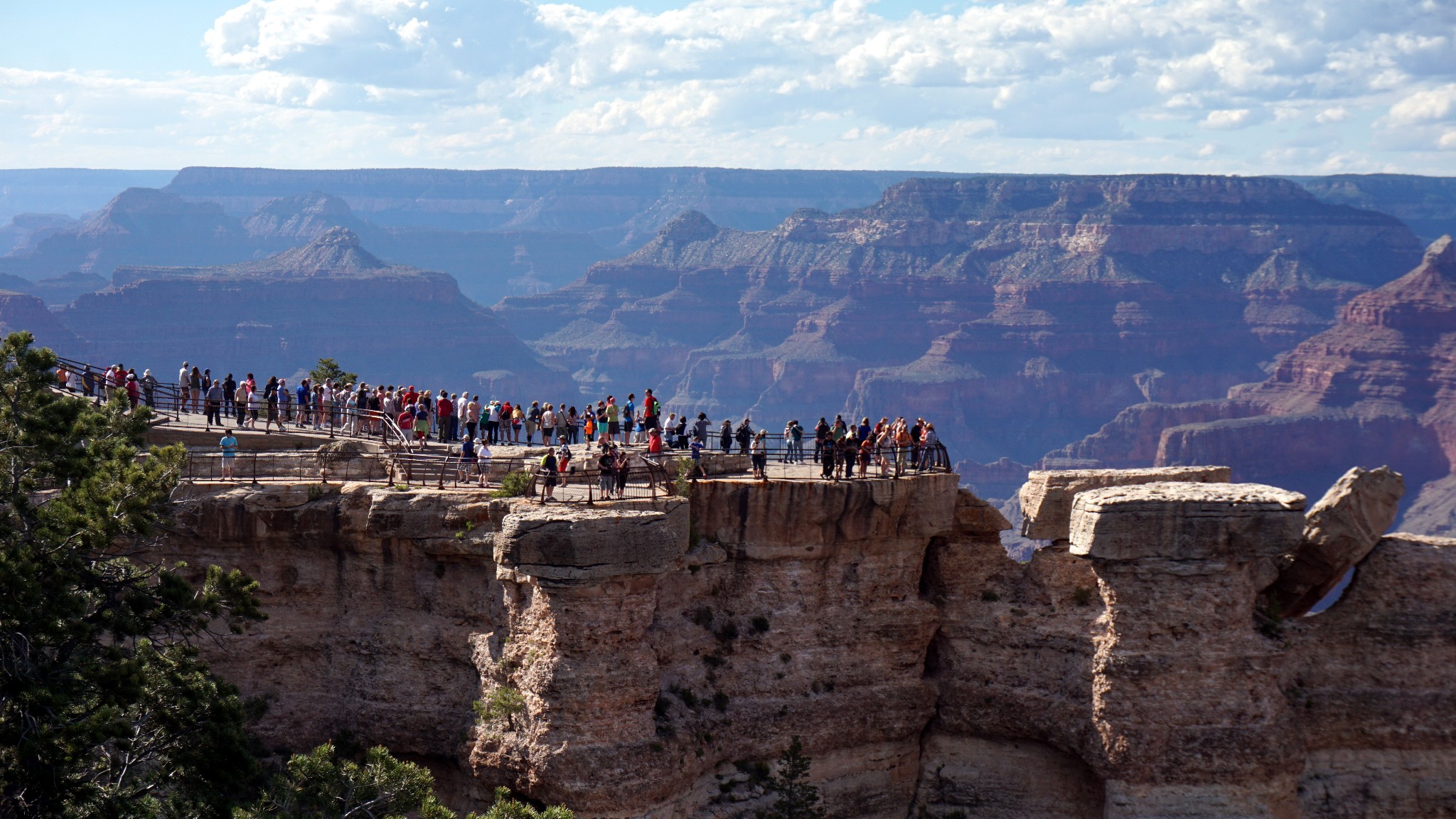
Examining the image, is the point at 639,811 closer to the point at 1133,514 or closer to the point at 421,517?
the point at 421,517

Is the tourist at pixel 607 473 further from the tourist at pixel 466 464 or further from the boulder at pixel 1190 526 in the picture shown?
the boulder at pixel 1190 526

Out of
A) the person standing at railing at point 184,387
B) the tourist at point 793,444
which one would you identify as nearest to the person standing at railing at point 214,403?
the person standing at railing at point 184,387

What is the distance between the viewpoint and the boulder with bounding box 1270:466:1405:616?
50.0 m

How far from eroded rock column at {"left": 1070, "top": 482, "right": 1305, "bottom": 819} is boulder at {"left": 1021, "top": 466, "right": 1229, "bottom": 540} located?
3.42 meters

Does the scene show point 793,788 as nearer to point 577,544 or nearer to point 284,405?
point 577,544

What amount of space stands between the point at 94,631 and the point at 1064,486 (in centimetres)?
2821

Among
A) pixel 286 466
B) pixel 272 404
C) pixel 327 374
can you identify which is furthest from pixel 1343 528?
pixel 327 374

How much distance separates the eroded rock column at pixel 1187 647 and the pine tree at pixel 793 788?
838cm

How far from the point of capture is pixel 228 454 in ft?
169

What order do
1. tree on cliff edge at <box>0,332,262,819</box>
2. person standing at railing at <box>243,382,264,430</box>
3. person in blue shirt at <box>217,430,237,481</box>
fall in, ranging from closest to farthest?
tree on cliff edge at <box>0,332,262,819</box>
person in blue shirt at <box>217,430,237,481</box>
person standing at railing at <box>243,382,264,430</box>

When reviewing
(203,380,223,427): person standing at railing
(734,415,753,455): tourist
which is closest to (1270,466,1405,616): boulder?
(734,415,753,455): tourist

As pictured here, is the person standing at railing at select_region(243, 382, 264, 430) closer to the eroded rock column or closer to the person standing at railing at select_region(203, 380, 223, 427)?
the person standing at railing at select_region(203, 380, 223, 427)

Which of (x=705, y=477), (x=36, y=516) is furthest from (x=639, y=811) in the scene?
(x=36, y=516)

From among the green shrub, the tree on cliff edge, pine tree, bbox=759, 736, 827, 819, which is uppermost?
the tree on cliff edge
